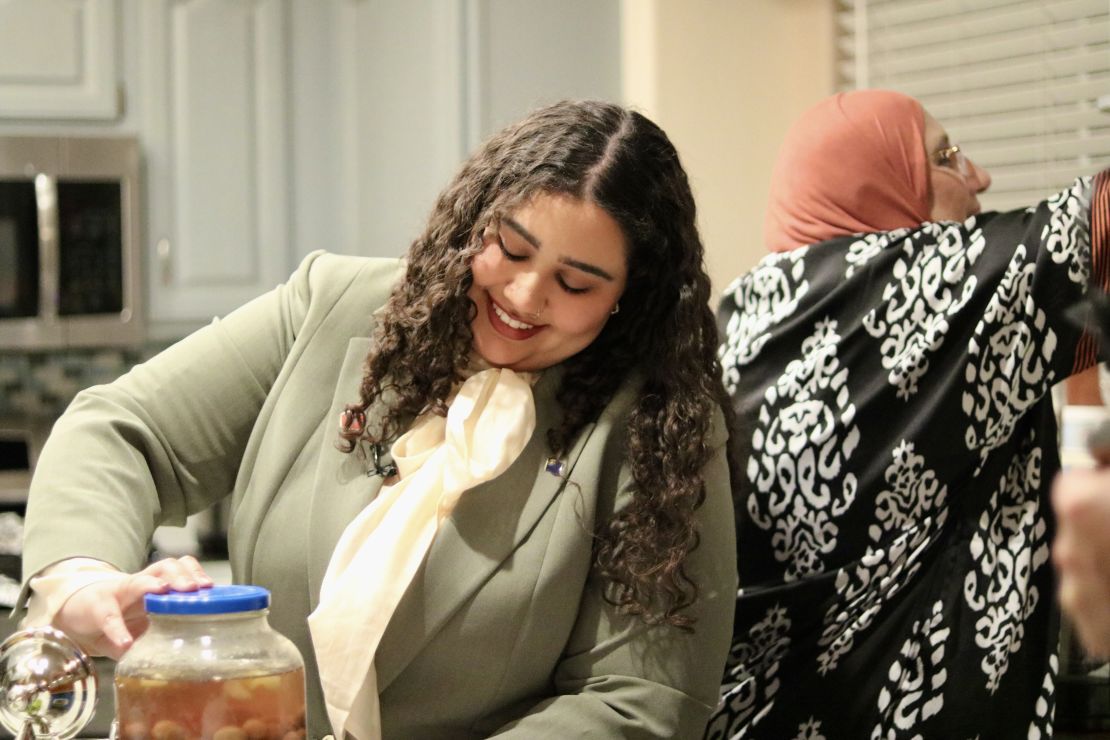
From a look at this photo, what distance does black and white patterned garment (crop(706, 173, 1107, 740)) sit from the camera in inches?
63.2

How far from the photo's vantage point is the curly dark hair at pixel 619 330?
1288 mm

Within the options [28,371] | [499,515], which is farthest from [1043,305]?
[28,371]

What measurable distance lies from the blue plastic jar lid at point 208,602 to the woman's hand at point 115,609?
0.13 meters

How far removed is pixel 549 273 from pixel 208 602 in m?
0.56

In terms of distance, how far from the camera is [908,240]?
1681 millimetres

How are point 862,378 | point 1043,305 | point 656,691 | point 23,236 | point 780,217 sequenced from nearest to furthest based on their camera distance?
point 656,691 < point 1043,305 < point 862,378 < point 780,217 < point 23,236

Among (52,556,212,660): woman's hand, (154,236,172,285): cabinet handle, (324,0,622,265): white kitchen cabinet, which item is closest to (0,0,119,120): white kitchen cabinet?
(154,236,172,285): cabinet handle

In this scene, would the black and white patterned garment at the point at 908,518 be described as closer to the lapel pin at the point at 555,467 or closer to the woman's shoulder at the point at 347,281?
the lapel pin at the point at 555,467

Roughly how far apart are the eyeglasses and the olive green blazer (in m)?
0.69

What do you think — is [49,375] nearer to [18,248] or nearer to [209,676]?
[18,248]

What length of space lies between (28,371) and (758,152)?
71.6 inches

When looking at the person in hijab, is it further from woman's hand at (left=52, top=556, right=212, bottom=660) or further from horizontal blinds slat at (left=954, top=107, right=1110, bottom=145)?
horizontal blinds slat at (left=954, top=107, right=1110, bottom=145)

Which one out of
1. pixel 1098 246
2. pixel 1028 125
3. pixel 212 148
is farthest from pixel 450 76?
pixel 1098 246

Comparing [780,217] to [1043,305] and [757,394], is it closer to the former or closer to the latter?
[757,394]
